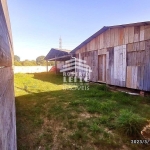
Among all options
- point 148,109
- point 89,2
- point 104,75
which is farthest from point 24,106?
point 89,2

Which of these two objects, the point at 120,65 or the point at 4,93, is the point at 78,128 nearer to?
the point at 4,93

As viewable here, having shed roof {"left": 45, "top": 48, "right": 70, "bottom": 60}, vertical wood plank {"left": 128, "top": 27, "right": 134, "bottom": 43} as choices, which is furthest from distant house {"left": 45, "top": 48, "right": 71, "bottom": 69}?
vertical wood plank {"left": 128, "top": 27, "right": 134, "bottom": 43}

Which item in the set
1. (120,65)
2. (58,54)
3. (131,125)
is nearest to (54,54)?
(58,54)

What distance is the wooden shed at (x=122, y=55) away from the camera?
244 inches

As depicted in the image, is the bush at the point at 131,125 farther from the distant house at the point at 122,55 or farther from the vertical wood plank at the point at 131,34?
the vertical wood plank at the point at 131,34

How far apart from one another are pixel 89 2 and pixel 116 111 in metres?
7.72

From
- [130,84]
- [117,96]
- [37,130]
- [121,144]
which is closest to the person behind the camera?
[121,144]

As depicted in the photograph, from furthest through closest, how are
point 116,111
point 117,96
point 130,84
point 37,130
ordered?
point 130,84 → point 117,96 → point 116,111 → point 37,130

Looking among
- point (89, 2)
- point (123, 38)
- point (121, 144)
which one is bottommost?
point (121, 144)

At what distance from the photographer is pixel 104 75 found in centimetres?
913

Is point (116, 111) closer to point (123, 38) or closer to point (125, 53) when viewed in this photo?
point (125, 53)

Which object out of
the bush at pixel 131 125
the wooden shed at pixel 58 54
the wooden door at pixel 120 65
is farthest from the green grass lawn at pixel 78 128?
the wooden shed at pixel 58 54

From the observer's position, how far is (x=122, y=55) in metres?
7.36

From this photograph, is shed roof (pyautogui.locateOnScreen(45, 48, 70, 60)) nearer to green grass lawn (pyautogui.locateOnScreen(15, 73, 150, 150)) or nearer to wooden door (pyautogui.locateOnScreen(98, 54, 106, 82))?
wooden door (pyautogui.locateOnScreen(98, 54, 106, 82))
